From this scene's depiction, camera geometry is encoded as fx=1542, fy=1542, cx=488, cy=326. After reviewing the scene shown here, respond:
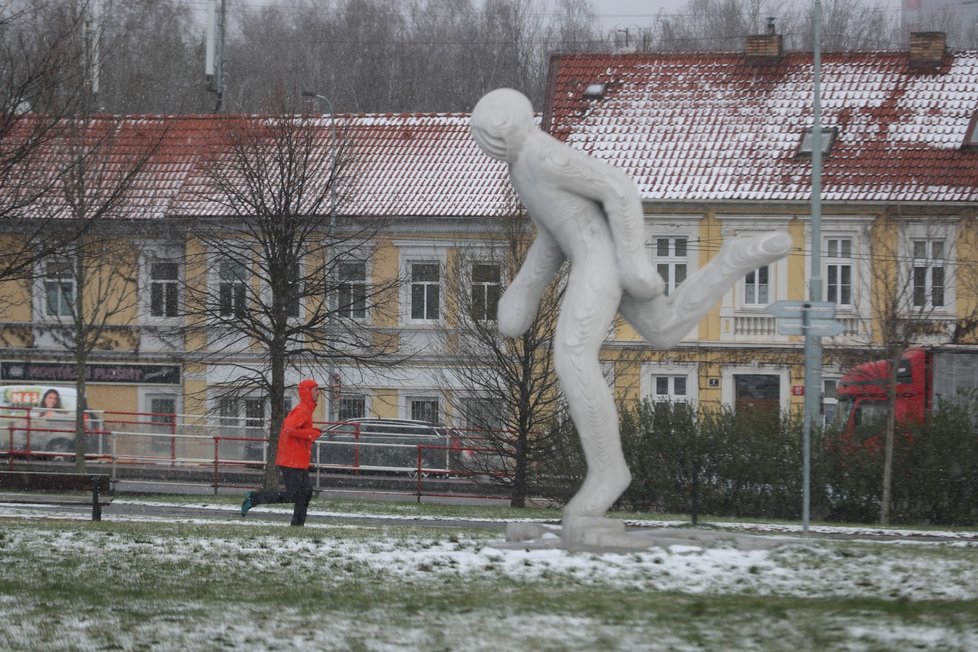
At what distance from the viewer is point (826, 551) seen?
448 inches

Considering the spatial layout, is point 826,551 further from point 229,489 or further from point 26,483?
point 229,489

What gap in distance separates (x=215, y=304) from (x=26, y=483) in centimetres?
817

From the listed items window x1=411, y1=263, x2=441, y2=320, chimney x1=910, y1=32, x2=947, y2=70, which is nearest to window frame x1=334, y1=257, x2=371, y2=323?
window x1=411, y1=263, x2=441, y2=320

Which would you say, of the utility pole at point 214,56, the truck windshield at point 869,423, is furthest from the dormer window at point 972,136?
the utility pole at point 214,56

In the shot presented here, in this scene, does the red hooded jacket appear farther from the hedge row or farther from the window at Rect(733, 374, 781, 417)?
the window at Rect(733, 374, 781, 417)

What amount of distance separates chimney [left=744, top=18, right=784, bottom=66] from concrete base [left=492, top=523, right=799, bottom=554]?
32890 millimetres

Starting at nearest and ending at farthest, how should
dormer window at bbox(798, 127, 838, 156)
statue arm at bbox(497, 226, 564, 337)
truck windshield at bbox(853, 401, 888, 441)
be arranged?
1. statue arm at bbox(497, 226, 564, 337)
2. truck windshield at bbox(853, 401, 888, 441)
3. dormer window at bbox(798, 127, 838, 156)

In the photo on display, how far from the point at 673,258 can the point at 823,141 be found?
5016mm

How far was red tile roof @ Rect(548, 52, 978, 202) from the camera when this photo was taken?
39.6m

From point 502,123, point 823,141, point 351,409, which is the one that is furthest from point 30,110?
point 823,141

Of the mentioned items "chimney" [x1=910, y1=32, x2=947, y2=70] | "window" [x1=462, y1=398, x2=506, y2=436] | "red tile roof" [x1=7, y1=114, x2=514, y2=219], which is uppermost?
"chimney" [x1=910, y1=32, x2=947, y2=70]

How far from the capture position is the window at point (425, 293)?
4178cm

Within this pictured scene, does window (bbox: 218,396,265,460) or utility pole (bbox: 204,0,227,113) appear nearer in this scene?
window (bbox: 218,396,265,460)

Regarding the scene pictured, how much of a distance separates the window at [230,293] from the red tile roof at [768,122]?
12.5 m
